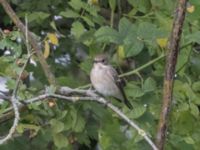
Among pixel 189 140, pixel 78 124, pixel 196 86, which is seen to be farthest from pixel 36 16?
pixel 189 140

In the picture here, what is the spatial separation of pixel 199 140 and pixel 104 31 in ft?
2.54

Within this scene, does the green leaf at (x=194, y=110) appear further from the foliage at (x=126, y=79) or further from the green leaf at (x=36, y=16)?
the green leaf at (x=36, y=16)

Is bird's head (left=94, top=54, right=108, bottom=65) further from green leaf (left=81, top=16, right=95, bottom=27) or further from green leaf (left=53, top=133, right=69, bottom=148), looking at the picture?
green leaf (left=53, top=133, right=69, bottom=148)

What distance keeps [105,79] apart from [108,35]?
3.72 ft

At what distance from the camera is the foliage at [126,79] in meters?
3.48

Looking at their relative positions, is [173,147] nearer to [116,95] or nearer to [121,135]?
[121,135]

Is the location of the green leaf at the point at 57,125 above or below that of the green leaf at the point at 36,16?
below

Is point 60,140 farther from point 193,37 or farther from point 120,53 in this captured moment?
point 193,37

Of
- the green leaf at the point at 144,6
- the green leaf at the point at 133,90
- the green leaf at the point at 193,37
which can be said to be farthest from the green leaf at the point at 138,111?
the green leaf at the point at 144,6

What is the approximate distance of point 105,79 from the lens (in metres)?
4.59

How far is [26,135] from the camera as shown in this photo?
4273mm

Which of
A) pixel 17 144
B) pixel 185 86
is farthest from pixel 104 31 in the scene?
pixel 17 144

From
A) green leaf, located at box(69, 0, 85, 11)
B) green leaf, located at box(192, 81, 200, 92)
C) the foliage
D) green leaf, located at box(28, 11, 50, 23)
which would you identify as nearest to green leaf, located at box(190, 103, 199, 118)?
the foliage

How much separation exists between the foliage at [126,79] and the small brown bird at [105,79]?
6 cm
